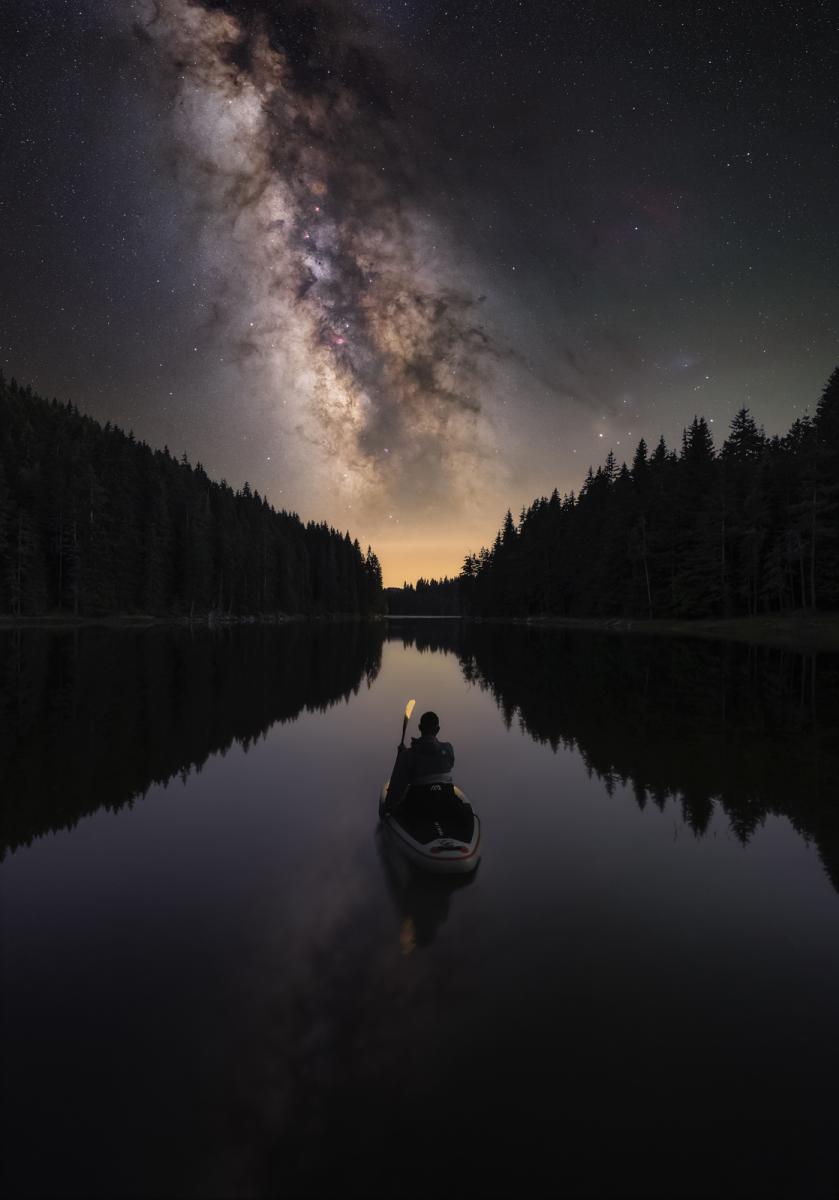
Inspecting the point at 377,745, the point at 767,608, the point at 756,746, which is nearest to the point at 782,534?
the point at 767,608

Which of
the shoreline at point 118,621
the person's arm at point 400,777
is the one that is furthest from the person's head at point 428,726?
the shoreline at point 118,621

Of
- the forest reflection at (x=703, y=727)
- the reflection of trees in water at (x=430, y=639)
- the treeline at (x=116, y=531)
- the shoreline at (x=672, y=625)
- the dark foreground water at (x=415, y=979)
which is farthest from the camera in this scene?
the treeline at (x=116, y=531)

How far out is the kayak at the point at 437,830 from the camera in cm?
748

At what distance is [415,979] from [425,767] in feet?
10.4

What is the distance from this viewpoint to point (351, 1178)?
3.37m

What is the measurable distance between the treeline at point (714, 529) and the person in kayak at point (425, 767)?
45415mm

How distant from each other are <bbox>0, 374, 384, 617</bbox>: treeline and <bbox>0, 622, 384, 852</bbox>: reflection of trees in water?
32658mm

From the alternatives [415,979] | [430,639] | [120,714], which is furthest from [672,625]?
[415,979]

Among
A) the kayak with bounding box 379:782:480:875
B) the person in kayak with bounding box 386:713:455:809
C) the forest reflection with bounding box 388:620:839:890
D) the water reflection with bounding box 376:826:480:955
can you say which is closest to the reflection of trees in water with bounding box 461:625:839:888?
the forest reflection with bounding box 388:620:839:890

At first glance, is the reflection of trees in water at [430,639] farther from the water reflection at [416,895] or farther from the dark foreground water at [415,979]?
the water reflection at [416,895]

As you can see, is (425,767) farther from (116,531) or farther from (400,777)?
(116,531)

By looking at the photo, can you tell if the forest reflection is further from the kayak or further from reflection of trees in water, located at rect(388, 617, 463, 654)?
reflection of trees in water, located at rect(388, 617, 463, 654)

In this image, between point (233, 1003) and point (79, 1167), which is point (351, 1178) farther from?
point (233, 1003)

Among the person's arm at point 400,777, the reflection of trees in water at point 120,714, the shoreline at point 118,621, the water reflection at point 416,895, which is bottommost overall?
the water reflection at point 416,895
